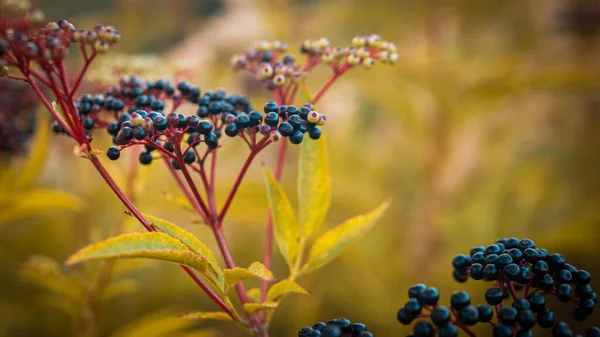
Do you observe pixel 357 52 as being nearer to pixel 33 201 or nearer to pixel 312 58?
pixel 312 58

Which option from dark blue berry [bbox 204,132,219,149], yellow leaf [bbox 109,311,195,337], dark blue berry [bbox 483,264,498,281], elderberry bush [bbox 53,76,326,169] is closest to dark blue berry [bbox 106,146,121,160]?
elderberry bush [bbox 53,76,326,169]

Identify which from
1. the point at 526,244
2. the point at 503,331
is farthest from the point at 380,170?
the point at 503,331

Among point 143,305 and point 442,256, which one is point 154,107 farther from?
point 442,256

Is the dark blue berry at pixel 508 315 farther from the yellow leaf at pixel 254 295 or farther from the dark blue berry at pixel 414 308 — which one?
the yellow leaf at pixel 254 295

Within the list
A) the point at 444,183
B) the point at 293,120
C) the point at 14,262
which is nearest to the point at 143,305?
the point at 14,262

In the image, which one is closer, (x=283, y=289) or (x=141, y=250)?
(x=141, y=250)

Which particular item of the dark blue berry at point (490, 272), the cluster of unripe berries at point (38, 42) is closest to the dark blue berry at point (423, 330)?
the dark blue berry at point (490, 272)
